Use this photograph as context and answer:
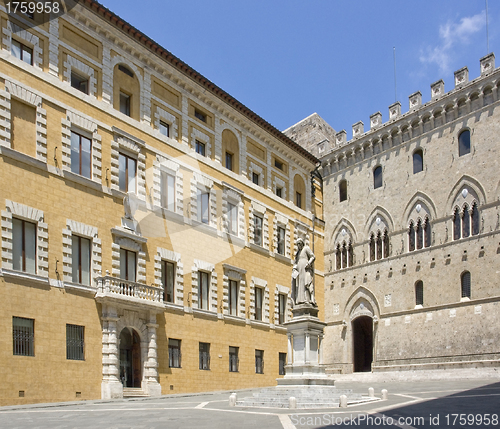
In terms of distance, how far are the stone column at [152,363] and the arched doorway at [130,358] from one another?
0.45m

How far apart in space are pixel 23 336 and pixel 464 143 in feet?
89.7

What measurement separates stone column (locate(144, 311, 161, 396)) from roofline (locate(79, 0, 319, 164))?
1285cm

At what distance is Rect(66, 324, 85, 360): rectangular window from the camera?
23.4m

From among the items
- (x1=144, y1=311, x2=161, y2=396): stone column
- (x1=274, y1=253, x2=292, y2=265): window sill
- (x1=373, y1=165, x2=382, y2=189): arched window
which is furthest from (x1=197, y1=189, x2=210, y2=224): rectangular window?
(x1=373, y1=165, x2=382, y2=189): arched window

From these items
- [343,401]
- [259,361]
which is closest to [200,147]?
[259,361]

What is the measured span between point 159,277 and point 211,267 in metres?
3.98

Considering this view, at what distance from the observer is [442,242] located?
36.4 metres

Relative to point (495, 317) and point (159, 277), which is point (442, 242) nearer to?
point (495, 317)

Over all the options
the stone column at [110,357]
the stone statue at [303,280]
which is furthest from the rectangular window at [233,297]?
the stone statue at [303,280]

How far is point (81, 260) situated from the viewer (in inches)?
974

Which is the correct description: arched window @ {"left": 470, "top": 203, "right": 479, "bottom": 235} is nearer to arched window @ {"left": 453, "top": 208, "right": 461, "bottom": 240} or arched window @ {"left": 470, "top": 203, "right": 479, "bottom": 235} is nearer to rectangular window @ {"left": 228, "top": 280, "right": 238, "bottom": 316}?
arched window @ {"left": 453, "top": 208, "right": 461, "bottom": 240}

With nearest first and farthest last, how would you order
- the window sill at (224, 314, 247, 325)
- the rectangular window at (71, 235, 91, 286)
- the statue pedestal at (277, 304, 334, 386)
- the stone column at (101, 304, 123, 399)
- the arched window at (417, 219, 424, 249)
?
the statue pedestal at (277, 304, 334, 386) → the stone column at (101, 304, 123, 399) → the rectangular window at (71, 235, 91, 286) → the window sill at (224, 314, 247, 325) → the arched window at (417, 219, 424, 249)

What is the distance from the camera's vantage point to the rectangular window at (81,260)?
80.2 ft

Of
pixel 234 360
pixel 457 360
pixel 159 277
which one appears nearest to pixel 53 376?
pixel 159 277
